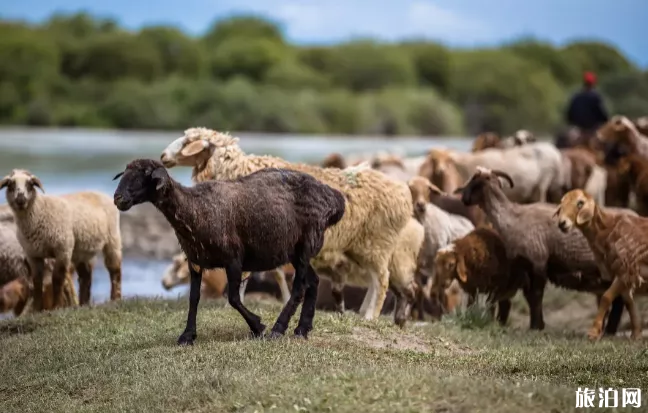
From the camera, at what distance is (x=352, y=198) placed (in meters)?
12.8

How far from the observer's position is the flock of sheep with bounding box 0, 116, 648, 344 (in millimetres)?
10281

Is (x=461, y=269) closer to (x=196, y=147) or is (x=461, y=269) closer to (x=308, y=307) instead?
(x=196, y=147)

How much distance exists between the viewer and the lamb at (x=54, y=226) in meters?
13.6

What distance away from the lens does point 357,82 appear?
264ft

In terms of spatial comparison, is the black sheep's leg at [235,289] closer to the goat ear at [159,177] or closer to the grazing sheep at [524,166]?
the goat ear at [159,177]

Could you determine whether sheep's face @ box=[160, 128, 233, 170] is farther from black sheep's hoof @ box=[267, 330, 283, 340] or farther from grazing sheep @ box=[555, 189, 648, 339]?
grazing sheep @ box=[555, 189, 648, 339]

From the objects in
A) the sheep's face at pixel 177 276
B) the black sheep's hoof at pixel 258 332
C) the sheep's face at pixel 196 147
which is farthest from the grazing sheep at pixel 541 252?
the sheep's face at pixel 177 276

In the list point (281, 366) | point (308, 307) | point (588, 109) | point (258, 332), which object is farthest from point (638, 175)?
point (281, 366)

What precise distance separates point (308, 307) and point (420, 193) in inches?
210

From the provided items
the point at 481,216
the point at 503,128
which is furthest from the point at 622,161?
the point at 503,128

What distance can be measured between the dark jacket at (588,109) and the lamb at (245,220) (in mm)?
17113

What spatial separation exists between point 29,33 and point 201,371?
63.6 m

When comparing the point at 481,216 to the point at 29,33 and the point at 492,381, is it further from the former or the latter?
the point at 29,33

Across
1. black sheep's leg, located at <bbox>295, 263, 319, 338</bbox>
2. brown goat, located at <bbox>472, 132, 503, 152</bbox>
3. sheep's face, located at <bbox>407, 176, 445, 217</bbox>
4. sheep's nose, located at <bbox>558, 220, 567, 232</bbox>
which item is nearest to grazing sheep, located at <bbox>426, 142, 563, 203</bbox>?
brown goat, located at <bbox>472, 132, 503, 152</bbox>
